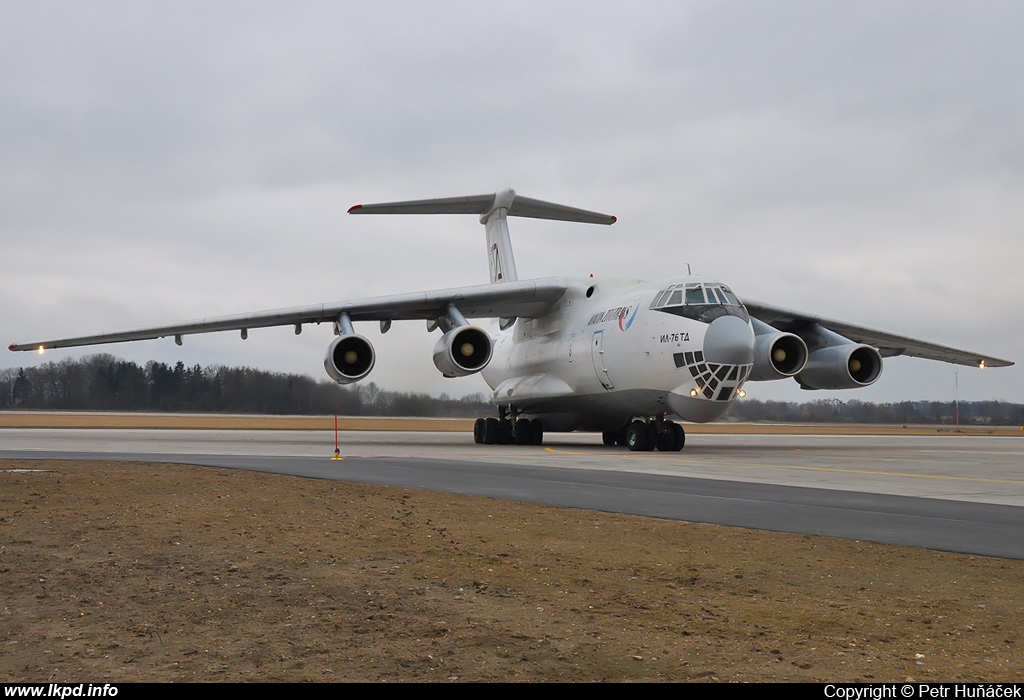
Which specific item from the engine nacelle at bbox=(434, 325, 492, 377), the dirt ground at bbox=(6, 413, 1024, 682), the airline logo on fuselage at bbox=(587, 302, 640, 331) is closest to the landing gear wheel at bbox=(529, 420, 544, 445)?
the engine nacelle at bbox=(434, 325, 492, 377)

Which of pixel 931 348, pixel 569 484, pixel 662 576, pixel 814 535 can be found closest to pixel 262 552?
pixel 662 576

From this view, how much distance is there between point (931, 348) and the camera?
21.7 metres

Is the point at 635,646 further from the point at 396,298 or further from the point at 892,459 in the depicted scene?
the point at 396,298

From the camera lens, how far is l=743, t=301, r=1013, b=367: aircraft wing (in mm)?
20203

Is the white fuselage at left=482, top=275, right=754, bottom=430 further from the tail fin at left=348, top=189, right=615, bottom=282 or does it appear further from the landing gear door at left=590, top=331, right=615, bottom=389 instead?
the tail fin at left=348, top=189, right=615, bottom=282

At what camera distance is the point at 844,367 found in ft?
62.3

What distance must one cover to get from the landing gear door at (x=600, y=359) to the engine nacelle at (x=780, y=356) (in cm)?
302

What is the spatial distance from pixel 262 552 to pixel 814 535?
136 inches

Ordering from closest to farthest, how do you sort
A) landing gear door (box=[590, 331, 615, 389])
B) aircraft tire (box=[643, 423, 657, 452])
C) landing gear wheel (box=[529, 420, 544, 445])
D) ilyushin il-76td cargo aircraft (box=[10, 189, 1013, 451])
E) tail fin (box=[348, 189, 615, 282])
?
ilyushin il-76td cargo aircraft (box=[10, 189, 1013, 451]) < aircraft tire (box=[643, 423, 657, 452]) < landing gear door (box=[590, 331, 615, 389]) < landing gear wheel (box=[529, 420, 544, 445]) < tail fin (box=[348, 189, 615, 282])

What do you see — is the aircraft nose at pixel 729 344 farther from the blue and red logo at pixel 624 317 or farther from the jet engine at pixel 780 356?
the jet engine at pixel 780 356

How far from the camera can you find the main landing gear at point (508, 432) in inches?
802

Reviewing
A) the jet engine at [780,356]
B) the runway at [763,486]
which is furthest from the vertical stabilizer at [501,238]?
the runway at [763,486]

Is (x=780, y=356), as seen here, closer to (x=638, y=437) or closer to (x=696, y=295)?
(x=696, y=295)

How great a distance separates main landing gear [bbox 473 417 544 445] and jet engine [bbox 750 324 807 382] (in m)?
5.42
